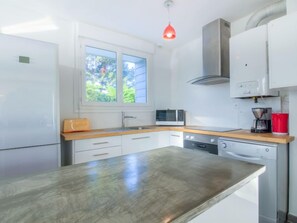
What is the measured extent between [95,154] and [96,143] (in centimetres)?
13

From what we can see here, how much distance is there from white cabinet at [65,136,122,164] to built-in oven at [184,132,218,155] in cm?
99

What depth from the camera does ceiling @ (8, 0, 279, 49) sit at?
2135mm

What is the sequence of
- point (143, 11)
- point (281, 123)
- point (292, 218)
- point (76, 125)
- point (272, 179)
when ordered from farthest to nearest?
point (76, 125) → point (143, 11) → point (281, 123) → point (292, 218) → point (272, 179)

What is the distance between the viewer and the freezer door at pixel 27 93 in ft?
5.24

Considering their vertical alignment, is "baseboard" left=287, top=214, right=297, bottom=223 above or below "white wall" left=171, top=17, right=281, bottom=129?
below

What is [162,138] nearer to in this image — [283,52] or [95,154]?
[95,154]

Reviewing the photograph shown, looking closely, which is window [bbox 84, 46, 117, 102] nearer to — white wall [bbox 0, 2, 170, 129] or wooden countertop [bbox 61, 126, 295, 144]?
white wall [bbox 0, 2, 170, 129]

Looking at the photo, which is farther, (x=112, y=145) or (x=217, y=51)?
(x=217, y=51)

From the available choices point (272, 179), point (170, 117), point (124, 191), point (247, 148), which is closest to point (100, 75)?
point (170, 117)

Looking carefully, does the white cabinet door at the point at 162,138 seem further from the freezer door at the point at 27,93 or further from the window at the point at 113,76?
the freezer door at the point at 27,93

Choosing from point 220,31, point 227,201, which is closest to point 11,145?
point 227,201

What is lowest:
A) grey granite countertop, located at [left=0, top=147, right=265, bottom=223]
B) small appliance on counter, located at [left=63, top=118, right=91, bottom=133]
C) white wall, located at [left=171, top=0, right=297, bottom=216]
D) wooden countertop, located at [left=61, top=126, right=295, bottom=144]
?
grey granite countertop, located at [left=0, top=147, right=265, bottom=223]

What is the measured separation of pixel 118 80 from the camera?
3.09 metres

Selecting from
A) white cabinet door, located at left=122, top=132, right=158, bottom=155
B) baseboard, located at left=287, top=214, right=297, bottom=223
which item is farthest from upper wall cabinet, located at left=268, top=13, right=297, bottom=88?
white cabinet door, located at left=122, top=132, right=158, bottom=155
